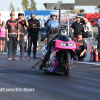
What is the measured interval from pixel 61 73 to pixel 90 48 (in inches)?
190

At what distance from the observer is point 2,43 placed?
19.2 m

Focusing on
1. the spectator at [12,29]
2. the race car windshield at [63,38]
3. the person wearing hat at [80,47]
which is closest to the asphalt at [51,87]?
the race car windshield at [63,38]

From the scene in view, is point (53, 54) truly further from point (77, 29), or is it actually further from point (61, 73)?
point (77, 29)

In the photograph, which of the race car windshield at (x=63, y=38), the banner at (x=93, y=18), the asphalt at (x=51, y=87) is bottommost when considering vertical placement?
the asphalt at (x=51, y=87)

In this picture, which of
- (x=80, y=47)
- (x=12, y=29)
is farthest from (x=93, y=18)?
(x=80, y=47)

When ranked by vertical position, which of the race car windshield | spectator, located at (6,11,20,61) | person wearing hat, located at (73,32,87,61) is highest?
spectator, located at (6,11,20,61)

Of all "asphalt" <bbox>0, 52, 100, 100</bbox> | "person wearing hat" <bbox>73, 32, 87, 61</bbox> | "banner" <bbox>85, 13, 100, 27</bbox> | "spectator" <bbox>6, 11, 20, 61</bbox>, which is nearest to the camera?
"asphalt" <bbox>0, 52, 100, 100</bbox>

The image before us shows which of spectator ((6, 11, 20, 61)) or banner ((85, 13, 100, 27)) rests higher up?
banner ((85, 13, 100, 27))

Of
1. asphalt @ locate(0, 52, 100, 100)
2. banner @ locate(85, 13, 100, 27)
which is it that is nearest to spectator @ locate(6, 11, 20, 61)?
asphalt @ locate(0, 52, 100, 100)

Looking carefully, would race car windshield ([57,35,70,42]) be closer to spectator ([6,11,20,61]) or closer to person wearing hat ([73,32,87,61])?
person wearing hat ([73,32,87,61])

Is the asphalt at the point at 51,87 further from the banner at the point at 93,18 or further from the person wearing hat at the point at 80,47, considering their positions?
the banner at the point at 93,18

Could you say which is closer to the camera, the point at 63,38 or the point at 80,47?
the point at 63,38

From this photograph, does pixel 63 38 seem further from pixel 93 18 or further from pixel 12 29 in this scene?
pixel 93 18

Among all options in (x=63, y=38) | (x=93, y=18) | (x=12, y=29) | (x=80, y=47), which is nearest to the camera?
(x=63, y=38)
